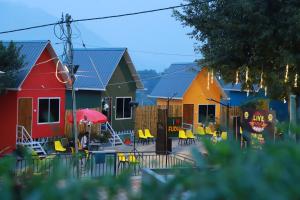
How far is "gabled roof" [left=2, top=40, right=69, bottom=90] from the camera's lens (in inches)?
1004

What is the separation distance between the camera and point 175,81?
1585 inches

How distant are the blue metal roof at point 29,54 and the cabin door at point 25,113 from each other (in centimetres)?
171

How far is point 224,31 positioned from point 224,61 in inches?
54.0

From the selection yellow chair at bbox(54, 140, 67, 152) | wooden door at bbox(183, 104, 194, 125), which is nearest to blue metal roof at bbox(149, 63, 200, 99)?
wooden door at bbox(183, 104, 194, 125)

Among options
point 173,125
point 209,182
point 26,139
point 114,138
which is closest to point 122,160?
point 173,125

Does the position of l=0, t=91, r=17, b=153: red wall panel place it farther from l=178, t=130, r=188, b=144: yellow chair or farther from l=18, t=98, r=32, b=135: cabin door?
l=178, t=130, r=188, b=144: yellow chair

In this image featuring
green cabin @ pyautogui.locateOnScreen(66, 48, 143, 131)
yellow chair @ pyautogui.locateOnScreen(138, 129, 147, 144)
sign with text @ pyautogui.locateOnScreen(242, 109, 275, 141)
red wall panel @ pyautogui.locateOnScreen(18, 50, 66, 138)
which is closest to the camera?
sign with text @ pyautogui.locateOnScreen(242, 109, 275, 141)

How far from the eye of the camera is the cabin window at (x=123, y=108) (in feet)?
113

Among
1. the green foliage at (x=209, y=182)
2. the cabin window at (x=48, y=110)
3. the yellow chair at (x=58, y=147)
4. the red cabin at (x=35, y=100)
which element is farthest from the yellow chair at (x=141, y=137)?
the green foliage at (x=209, y=182)

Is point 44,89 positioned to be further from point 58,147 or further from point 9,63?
point 9,63

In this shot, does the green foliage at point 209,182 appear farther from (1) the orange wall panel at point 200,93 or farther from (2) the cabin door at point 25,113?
(1) the orange wall panel at point 200,93

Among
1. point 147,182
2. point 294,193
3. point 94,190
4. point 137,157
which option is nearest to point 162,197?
point 147,182

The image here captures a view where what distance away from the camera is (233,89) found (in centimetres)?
4141

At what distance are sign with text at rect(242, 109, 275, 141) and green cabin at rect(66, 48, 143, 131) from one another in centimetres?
1664
